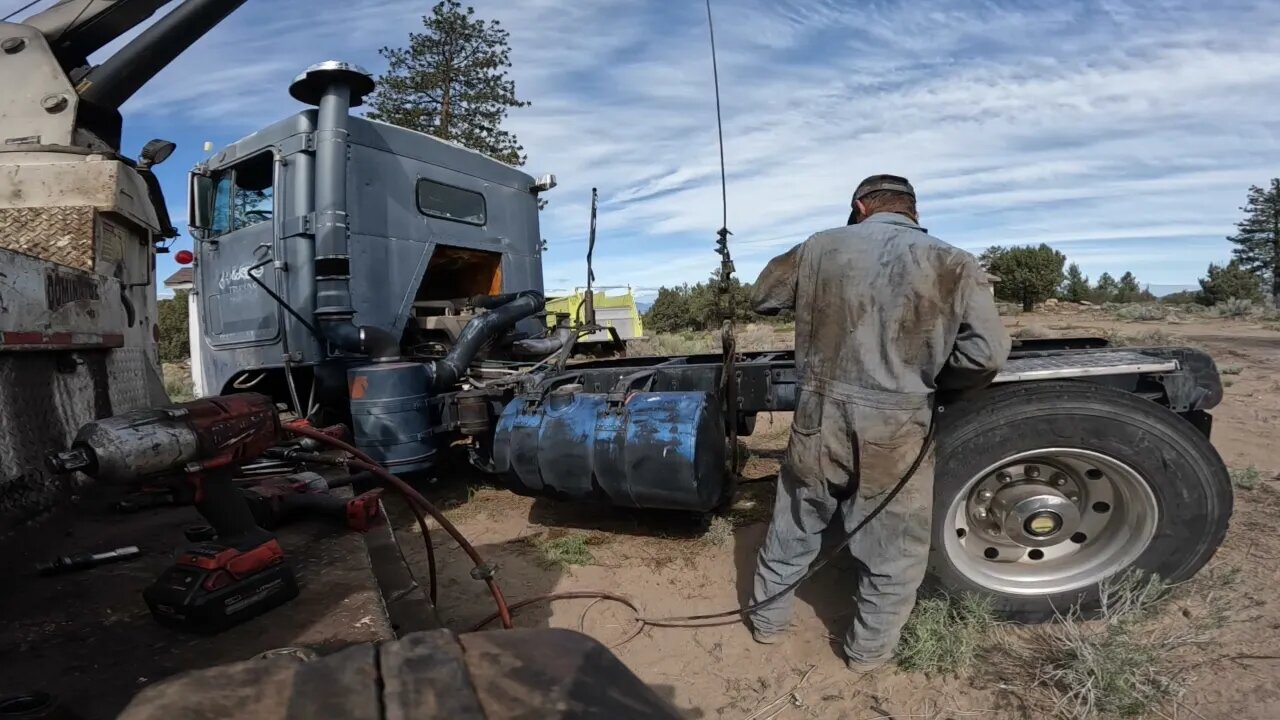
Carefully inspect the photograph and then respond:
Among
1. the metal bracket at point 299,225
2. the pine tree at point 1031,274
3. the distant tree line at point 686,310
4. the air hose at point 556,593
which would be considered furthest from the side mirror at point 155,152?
the pine tree at point 1031,274

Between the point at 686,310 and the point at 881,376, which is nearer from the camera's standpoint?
the point at 881,376

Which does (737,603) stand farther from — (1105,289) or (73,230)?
(1105,289)

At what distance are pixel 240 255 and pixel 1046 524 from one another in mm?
5897

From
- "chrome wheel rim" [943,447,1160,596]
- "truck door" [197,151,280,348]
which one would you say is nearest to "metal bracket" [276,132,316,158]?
"truck door" [197,151,280,348]

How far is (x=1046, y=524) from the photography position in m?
3.08

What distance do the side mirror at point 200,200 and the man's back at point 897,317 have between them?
209 inches

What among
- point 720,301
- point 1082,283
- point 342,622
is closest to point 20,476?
point 342,622

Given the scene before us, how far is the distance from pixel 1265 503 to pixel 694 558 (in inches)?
133

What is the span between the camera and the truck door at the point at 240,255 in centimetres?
543

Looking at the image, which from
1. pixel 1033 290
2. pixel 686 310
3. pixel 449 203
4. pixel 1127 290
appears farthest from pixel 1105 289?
pixel 449 203

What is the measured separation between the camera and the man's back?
2750 mm

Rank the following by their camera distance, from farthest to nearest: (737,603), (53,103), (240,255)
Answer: (240,255)
(53,103)
(737,603)

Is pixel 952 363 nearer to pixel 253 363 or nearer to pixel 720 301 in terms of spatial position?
pixel 720 301

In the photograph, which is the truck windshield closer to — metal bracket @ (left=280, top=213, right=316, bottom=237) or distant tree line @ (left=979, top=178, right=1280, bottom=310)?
metal bracket @ (left=280, top=213, right=316, bottom=237)
